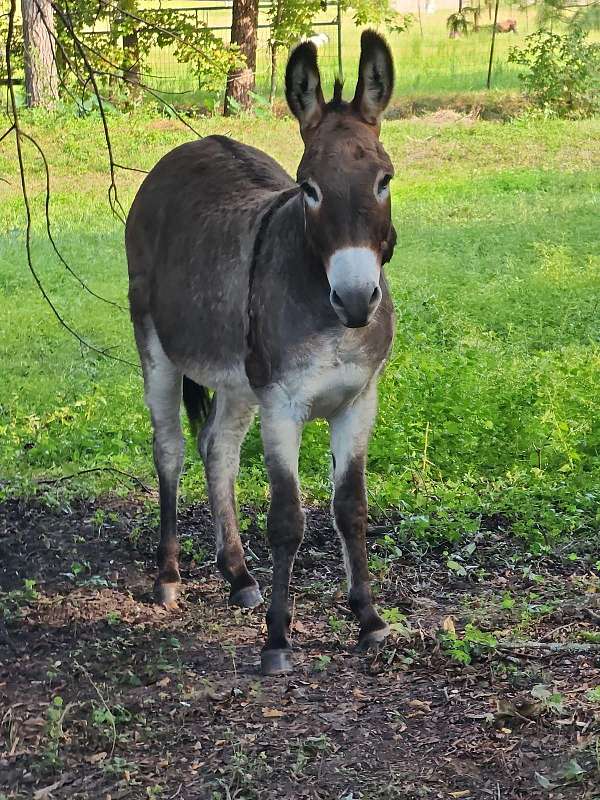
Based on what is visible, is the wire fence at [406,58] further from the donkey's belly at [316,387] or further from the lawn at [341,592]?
the donkey's belly at [316,387]

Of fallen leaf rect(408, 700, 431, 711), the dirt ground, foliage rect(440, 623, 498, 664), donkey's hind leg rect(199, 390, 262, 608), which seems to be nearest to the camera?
the dirt ground

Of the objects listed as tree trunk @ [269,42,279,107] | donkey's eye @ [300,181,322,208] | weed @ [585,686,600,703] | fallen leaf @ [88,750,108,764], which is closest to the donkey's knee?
donkey's eye @ [300,181,322,208]

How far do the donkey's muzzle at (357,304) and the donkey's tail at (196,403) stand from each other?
206 cm

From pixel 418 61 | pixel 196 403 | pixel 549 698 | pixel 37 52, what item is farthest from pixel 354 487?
pixel 418 61

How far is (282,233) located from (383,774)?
6.52 feet

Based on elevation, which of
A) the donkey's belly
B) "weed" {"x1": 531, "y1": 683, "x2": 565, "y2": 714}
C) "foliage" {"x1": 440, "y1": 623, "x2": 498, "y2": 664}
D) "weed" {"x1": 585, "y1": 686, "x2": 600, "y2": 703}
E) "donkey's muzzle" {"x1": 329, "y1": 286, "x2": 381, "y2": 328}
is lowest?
"foliage" {"x1": 440, "y1": 623, "x2": 498, "y2": 664}

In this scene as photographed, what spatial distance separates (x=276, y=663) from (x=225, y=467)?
4.20 feet

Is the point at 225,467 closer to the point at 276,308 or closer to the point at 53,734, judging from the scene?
the point at 276,308

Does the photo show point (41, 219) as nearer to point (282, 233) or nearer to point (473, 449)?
point (473, 449)

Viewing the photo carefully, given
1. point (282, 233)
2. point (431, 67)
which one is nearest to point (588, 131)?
point (431, 67)

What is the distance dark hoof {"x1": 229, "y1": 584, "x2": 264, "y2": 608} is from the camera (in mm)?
4945

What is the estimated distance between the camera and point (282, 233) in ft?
14.4

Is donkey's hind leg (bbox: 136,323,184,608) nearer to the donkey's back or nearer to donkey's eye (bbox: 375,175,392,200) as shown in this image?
the donkey's back

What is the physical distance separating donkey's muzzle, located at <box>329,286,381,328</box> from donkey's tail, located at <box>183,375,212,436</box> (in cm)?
206
